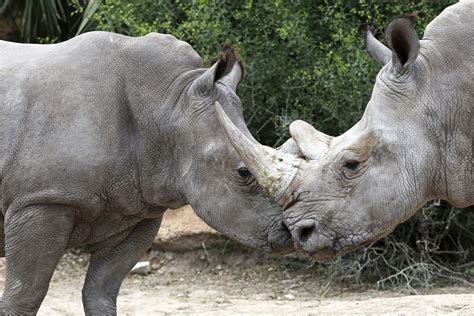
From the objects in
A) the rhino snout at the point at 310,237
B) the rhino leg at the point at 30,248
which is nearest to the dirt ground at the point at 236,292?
the rhino snout at the point at 310,237

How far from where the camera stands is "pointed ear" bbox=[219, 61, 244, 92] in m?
6.64

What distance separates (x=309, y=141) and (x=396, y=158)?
0.53 m

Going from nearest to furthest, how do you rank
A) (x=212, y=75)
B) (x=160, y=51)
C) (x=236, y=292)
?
(x=212, y=75) < (x=160, y=51) < (x=236, y=292)

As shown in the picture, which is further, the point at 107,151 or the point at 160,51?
the point at 160,51

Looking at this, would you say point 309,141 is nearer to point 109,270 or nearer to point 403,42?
point 403,42

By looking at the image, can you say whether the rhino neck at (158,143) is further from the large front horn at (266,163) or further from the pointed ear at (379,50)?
the pointed ear at (379,50)

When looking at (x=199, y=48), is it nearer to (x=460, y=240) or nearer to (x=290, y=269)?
(x=290, y=269)

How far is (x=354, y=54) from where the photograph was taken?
9.90m

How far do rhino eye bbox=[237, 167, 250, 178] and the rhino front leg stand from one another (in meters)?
0.94

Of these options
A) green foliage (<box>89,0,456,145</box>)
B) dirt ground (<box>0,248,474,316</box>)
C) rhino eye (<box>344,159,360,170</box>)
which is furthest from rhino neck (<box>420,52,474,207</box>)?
green foliage (<box>89,0,456,145</box>)

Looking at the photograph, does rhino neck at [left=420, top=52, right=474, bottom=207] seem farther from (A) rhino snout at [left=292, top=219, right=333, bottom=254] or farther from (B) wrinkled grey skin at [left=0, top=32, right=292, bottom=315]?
(B) wrinkled grey skin at [left=0, top=32, right=292, bottom=315]

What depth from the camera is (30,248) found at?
6.21 meters

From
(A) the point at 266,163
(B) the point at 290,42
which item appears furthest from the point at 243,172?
(B) the point at 290,42

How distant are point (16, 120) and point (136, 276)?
16.4ft
